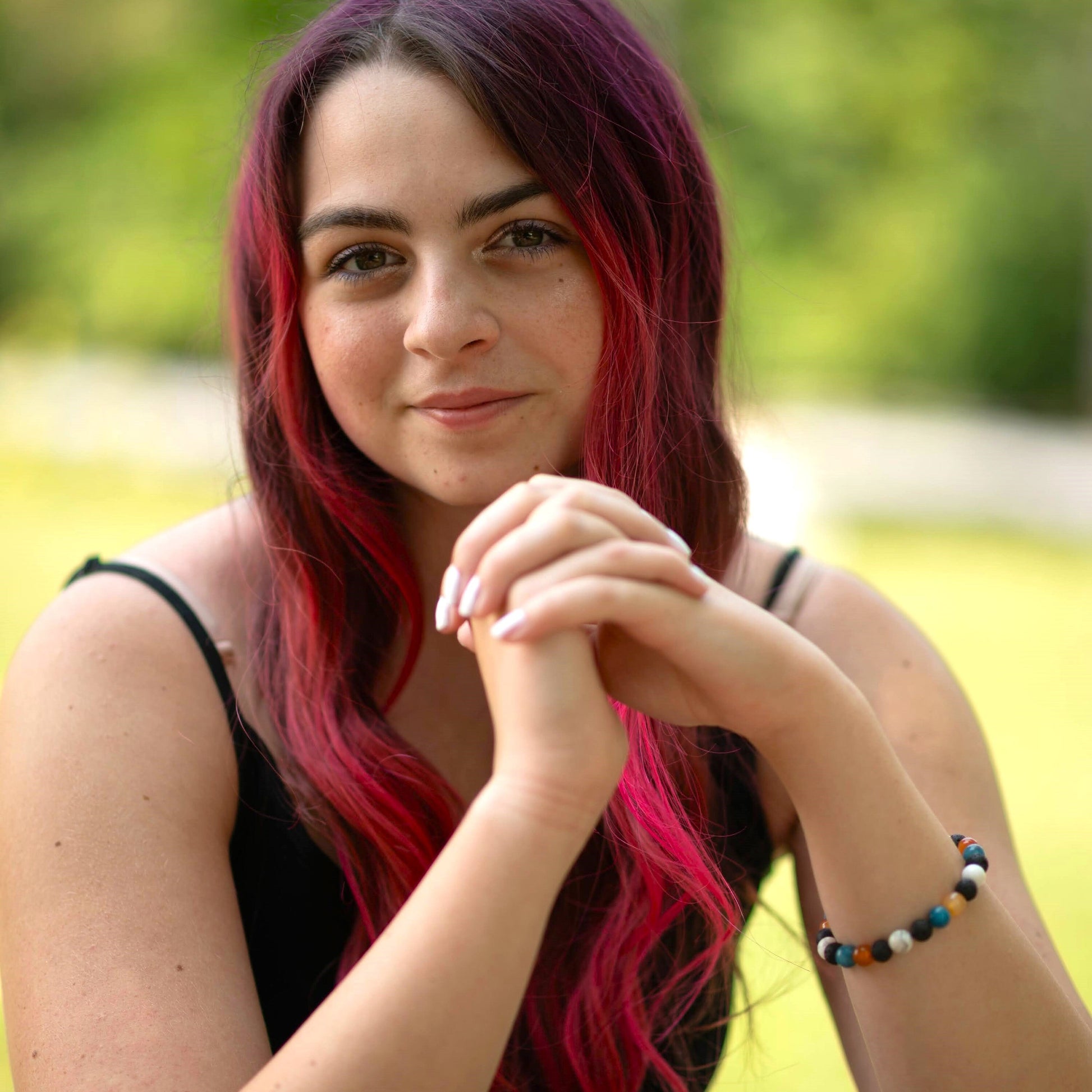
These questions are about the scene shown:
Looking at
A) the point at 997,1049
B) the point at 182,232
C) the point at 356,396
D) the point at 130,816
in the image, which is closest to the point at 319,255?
the point at 356,396

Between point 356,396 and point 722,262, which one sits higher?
point 722,262

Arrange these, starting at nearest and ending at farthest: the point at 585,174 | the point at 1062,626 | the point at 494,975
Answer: the point at 494,975 → the point at 585,174 → the point at 1062,626

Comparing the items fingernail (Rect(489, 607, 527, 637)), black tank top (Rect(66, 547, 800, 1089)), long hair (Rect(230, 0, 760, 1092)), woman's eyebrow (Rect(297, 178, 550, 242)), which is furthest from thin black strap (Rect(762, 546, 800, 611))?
fingernail (Rect(489, 607, 527, 637))

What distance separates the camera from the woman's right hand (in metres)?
1.40

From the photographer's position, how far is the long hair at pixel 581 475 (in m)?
1.88

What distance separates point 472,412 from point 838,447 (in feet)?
36.7

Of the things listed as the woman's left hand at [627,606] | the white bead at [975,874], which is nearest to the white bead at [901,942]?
the white bead at [975,874]

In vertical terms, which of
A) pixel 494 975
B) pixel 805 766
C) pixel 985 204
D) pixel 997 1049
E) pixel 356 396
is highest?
pixel 985 204

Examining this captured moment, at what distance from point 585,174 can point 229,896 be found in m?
1.15

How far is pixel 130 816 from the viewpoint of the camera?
1723mm

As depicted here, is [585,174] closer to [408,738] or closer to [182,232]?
[408,738]

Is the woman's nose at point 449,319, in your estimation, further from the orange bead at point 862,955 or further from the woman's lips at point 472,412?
the orange bead at point 862,955

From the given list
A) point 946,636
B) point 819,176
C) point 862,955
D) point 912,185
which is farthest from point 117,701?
point 819,176

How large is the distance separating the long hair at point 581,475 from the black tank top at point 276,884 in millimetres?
49
